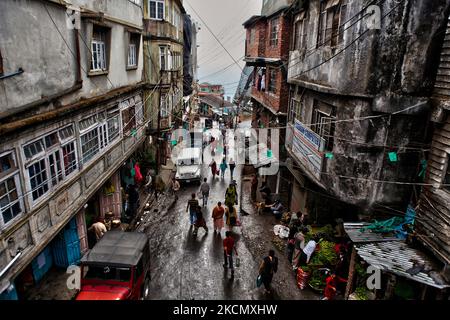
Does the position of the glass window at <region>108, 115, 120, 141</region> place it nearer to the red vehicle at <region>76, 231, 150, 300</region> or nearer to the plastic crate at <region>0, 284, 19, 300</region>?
the red vehicle at <region>76, 231, 150, 300</region>

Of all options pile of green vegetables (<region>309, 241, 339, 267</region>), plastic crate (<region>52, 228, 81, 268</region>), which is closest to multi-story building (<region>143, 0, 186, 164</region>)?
plastic crate (<region>52, 228, 81, 268</region>)

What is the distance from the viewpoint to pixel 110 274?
8375 millimetres

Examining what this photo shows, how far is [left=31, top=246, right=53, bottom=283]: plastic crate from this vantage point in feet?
33.6

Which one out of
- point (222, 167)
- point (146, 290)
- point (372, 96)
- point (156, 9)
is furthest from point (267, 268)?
point (156, 9)

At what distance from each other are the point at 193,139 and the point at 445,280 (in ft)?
86.8

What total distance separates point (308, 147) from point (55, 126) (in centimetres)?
926

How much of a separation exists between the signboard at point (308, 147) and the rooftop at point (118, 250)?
22.4 ft

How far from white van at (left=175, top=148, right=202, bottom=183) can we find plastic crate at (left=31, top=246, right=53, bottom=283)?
10526 millimetres

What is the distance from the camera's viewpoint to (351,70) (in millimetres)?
9953

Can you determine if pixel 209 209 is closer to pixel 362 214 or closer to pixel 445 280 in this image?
pixel 362 214

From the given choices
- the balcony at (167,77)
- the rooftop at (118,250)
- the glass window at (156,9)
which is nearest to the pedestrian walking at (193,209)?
the rooftop at (118,250)

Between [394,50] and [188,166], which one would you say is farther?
[188,166]

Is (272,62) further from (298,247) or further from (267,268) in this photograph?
(267,268)

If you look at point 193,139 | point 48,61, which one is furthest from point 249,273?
point 193,139
